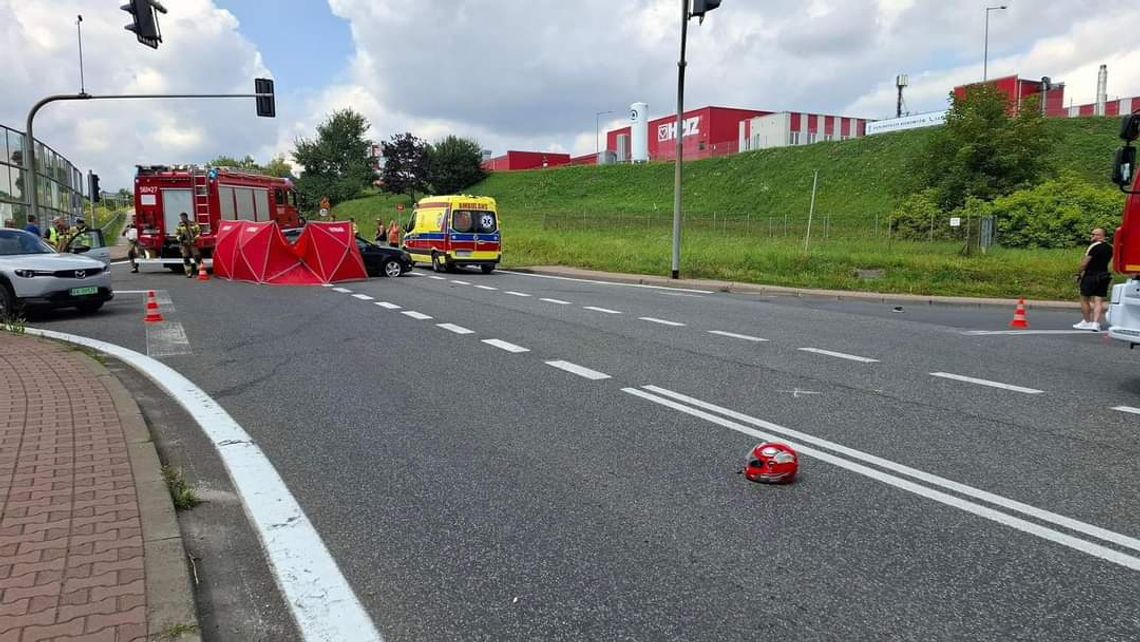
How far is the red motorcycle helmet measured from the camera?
457 centimetres

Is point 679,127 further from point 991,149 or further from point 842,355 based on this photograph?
point 991,149

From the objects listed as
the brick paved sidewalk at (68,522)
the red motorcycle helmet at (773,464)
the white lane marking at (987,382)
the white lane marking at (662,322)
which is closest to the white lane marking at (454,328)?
the white lane marking at (662,322)

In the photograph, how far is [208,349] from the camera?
9.61m

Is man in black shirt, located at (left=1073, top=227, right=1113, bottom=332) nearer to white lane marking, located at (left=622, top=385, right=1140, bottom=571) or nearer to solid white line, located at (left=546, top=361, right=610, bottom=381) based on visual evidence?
solid white line, located at (left=546, top=361, right=610, bottom=381)

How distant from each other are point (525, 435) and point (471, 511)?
4.95 feet

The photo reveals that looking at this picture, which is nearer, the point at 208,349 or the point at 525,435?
the point at 525,435

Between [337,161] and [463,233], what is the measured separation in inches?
2855

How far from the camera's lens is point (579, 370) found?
821 cm

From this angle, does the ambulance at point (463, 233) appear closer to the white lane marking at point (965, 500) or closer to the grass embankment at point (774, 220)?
the grass embankment at point (774, 220)

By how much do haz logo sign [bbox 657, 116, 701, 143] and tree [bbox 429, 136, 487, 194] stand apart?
20226 mm

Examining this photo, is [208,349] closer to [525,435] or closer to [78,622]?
[525,435]

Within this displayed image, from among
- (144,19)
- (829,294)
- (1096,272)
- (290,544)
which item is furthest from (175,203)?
(1096,272)

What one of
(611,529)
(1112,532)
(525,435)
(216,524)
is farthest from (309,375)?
(1112,532)

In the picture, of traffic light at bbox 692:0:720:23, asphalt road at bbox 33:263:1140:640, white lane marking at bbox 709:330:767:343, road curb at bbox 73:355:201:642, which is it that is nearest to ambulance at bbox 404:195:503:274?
traffic light at bbox 692:0:720:23
